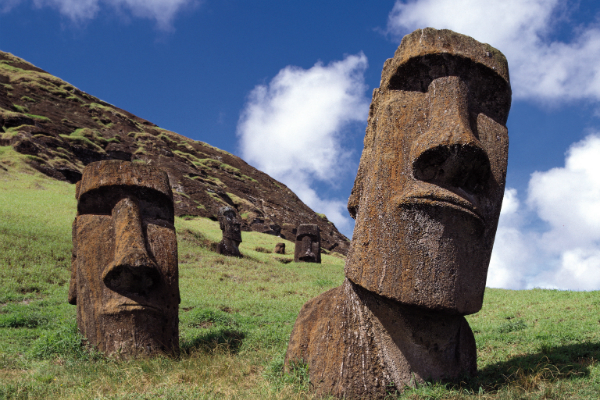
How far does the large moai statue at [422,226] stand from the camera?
383cm

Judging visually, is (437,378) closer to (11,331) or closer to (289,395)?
(289,395)

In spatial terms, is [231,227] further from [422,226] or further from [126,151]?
[126,151]

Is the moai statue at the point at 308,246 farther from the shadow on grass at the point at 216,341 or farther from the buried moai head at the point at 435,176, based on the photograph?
the buried moai head at the point at 435,176

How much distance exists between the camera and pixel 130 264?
5.53 m

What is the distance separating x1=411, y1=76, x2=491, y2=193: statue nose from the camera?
379cm

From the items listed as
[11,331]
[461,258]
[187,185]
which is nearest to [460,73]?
[461,258]

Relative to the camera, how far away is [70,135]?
4691 centimetres

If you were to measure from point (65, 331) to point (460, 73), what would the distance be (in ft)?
18.9

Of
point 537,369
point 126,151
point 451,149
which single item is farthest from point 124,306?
point 126,151

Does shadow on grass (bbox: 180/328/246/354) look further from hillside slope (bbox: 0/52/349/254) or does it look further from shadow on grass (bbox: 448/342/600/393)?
hillside slope (bbox: 0/52/349/254)

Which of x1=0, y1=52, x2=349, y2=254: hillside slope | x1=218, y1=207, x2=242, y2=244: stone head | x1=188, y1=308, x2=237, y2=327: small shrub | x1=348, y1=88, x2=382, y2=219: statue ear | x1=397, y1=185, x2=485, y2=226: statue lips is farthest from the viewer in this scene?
x1=0, y1=52, x2=349, y2=254: hillside slope

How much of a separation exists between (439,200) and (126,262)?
144 inches

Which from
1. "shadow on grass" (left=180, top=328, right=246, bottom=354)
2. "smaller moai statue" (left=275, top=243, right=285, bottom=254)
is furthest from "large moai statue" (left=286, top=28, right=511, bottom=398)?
"smaller moai statue" (left=275, top=243, right=285, bottom=254)

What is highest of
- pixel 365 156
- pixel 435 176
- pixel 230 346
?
pixel 365 156
